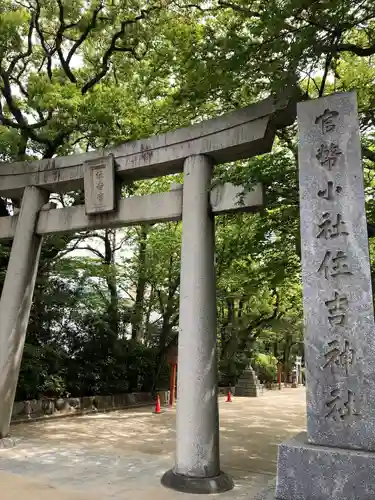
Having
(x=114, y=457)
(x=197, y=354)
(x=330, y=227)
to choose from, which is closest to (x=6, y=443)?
(x=114, y=457)

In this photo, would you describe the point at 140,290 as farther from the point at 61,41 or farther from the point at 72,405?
the point at 61,41

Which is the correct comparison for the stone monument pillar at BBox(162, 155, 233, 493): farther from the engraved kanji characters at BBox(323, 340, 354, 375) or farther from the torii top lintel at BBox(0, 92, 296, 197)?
the engraved kanji characters at BBox(323, 340, 354, 375)

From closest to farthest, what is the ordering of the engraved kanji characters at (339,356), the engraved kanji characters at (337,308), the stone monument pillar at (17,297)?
the engraved kanji characters at (339,356) → the engraved kanji characters at (337,308) → the stone monument pillar at (17,297)

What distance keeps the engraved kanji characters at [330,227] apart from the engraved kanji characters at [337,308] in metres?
0.61

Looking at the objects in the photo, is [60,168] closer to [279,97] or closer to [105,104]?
[105,104]

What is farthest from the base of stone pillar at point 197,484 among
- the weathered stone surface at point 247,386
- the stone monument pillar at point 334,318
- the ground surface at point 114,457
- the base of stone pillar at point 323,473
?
the weathered stone surface at point 247,386

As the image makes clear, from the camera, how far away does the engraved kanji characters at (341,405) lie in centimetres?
392

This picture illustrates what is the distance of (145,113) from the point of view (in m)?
10.1

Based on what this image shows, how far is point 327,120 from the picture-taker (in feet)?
15.6

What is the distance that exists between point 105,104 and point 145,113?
96cm

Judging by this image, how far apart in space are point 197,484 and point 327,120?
4.79 metres

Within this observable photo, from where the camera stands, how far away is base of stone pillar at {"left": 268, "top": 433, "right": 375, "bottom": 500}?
11.5 ft

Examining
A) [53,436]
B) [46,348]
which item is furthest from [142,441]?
[46,348]

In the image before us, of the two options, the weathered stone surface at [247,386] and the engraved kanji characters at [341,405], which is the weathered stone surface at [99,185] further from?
the weathered stone surface at [247,386]
